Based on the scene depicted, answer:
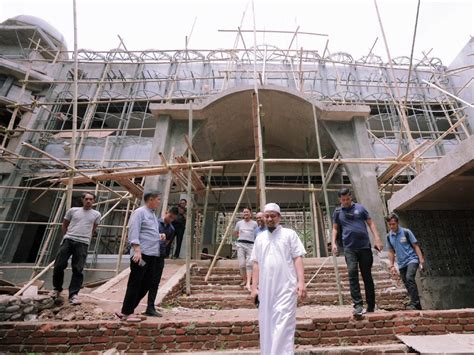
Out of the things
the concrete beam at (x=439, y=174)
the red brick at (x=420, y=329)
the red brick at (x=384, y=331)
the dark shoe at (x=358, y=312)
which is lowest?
the red brick at (x=384, y=331)

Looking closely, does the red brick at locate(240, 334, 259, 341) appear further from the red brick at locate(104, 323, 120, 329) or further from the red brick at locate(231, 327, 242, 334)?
the red brick at locate(104, 323, 120, 329)

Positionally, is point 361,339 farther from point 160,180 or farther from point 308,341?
point 160,180

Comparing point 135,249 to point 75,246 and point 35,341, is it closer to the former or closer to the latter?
point 75,246

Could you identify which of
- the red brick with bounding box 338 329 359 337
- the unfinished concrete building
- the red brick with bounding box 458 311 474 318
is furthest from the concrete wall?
the red brick with bounding box 338 329 359 337

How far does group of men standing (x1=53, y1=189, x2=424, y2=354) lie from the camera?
9.19ft

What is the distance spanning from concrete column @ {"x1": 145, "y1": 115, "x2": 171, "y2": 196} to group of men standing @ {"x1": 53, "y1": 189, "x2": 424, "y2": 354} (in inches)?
143

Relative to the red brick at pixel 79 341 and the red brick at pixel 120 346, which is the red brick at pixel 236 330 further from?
the red brick at pixel 79 341

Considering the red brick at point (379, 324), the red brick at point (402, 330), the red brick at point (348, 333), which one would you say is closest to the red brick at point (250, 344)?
the red brick at point (348, 333)

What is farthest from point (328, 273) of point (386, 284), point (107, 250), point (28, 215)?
point (28, 215)

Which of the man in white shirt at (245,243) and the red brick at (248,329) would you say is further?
the man in white shirt at (245,243)

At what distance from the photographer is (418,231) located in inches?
222

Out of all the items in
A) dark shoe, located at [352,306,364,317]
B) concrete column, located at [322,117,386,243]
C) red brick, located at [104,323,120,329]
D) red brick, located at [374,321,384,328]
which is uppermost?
concrete column, located at [322,117,386,243]

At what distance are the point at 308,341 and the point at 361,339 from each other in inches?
23.8

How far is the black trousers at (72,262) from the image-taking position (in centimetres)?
427
